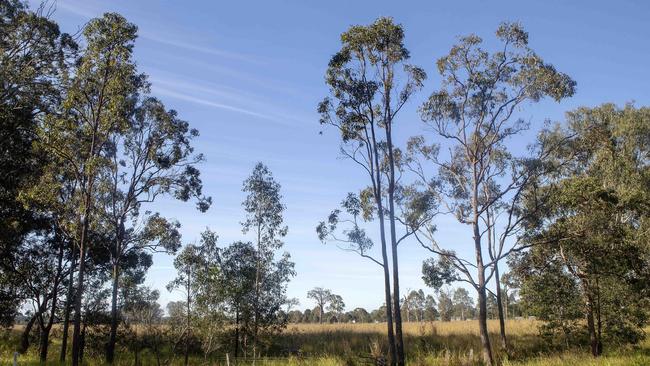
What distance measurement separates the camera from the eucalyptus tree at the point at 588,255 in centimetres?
2158

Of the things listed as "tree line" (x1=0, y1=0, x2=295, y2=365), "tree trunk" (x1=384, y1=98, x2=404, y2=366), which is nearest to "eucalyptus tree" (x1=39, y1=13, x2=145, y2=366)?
"tree line" (x1=0, y1=0, x2=295, y2=365)

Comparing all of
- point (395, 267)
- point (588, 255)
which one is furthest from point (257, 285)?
point (588, 255)

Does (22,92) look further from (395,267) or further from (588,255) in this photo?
(588,255)

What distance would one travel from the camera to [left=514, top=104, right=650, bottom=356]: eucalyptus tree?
2158 centimetres

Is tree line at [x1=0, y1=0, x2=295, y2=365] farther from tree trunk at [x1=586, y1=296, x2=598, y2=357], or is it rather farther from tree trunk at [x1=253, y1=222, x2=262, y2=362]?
tree trunk at [x1=586, y1=296, x2=598, y2=357]

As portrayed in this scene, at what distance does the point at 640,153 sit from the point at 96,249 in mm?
40529

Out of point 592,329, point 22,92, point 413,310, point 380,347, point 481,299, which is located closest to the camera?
point 22,92

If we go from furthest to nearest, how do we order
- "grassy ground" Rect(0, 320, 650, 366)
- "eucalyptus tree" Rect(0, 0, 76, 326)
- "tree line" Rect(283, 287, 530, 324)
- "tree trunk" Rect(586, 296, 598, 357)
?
"tree line" Rect(283, 287, 530, 324), "tree trunk" Rect(586, 296, 598, 357), "grassy ground" Rect(0, 320, 650, 366), "eucalyptus tree" Rect(0, 0, 76, 326)

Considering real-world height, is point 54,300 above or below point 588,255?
below

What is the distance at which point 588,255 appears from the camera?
890 inches

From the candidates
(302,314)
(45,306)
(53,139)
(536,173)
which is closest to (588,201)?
(536,173)

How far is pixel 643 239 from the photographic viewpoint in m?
27.5

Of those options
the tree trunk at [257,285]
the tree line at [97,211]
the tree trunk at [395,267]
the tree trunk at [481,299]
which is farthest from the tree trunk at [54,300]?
the tree trunk at [481,299]

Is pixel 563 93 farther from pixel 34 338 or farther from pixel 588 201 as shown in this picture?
pixel 34 338
